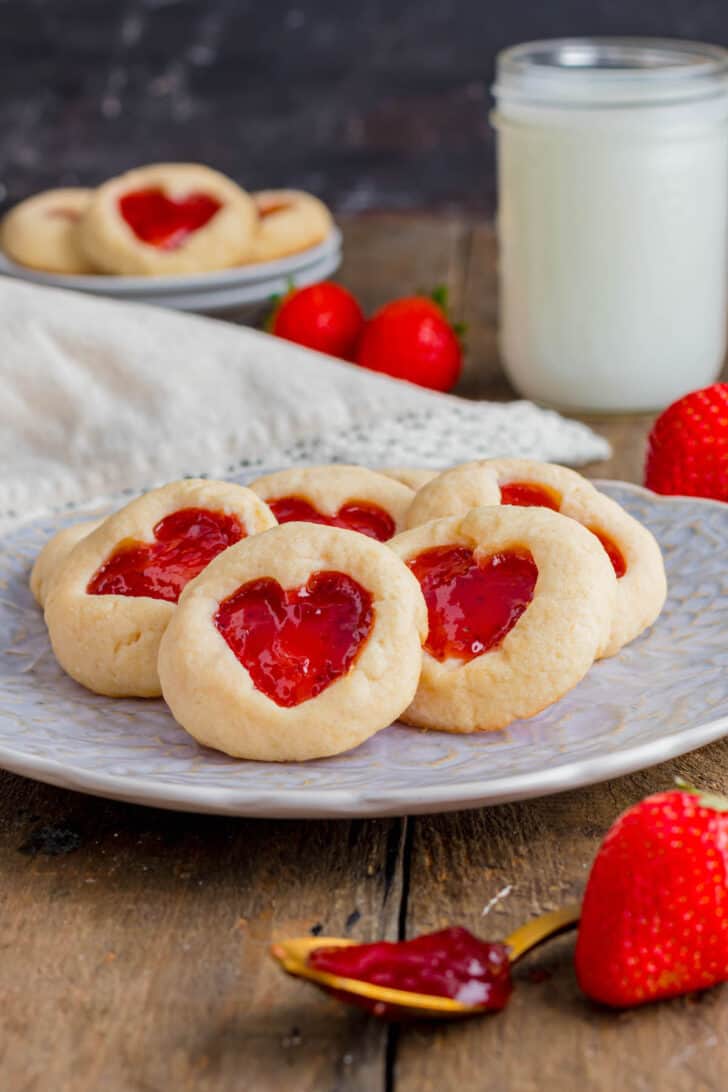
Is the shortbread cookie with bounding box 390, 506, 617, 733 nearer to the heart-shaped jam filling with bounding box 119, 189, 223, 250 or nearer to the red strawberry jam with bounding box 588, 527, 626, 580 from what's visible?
the red strawberry jam with bounding box 588, 527, 626, 580

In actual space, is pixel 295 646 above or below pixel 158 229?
above

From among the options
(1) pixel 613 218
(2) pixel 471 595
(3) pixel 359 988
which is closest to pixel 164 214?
(1) pixel 613 218

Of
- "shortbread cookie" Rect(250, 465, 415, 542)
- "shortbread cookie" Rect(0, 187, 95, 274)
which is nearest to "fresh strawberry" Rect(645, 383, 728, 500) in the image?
"shortbread cookie" Rect(250, 465, 415, 542)

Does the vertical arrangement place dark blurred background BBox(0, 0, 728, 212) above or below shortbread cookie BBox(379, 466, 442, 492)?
below

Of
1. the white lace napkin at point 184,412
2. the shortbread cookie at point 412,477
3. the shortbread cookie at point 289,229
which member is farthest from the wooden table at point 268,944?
the shortbread cookie at point 289,229

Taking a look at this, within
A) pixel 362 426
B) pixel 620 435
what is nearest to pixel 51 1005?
pixel 362 426

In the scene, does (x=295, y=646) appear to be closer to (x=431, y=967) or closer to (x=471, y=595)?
(x=471, y=595)
